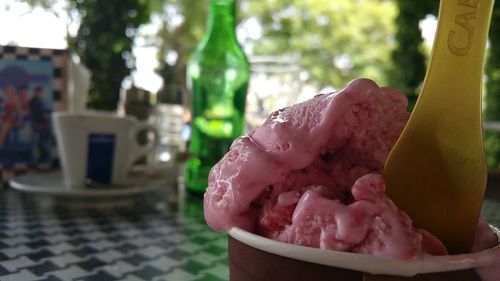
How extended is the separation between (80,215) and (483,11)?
2.17ft

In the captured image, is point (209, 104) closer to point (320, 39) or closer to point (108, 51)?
point (108, 51)

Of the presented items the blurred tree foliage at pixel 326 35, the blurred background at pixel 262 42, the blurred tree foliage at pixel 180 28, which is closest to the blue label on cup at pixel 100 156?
the blurred background at pixel 262 42

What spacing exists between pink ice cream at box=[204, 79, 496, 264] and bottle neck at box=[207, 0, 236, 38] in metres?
0.71

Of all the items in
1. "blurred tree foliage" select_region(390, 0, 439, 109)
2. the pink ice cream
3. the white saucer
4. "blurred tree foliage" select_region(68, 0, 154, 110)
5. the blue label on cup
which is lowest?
the white saucer

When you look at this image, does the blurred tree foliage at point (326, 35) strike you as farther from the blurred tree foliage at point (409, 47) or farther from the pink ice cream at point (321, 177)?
the pink ice cream at point (321, 177)

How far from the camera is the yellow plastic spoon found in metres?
0.27

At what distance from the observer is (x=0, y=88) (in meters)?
0.95

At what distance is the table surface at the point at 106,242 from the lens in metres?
0.46

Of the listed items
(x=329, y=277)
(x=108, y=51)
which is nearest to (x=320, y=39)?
(x=108, y=51)

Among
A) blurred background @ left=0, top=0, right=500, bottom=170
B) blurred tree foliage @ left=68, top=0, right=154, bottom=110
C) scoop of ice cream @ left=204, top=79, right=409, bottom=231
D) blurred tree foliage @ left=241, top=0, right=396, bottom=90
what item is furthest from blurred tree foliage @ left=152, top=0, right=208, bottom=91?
scoop of ice cream @ left=204, top=79, right=409, bottom=231

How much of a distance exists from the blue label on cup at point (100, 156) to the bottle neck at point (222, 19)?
1.15ft

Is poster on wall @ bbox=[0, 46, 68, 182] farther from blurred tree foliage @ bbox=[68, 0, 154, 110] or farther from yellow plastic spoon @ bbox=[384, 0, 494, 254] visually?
yellow plastic spoon @ bbox=[384, 0, 494, 254]

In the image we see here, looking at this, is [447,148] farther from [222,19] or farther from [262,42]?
[262,42]

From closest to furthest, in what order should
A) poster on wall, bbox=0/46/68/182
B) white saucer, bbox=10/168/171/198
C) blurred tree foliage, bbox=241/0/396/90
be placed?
white saucer, bbox=10/168/171/198, poster on wall, bbox=0/46/68/182, blurred tree foliage, bbox=241/0/396/90
